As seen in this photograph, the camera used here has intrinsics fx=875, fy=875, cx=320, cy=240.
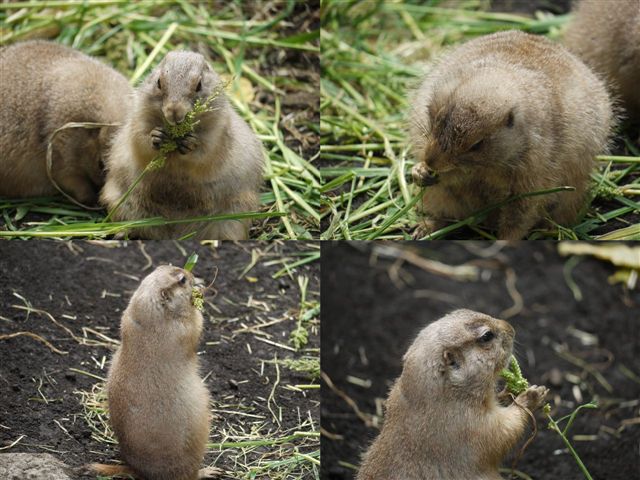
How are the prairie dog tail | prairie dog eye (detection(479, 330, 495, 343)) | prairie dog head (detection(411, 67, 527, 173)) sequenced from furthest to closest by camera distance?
prairie dog head (detection(411, 67, 527, 173)) → prairie dog eye (detection(479, 330, 495, 343)) → the prairie dog tail

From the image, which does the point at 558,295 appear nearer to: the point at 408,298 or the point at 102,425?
the point at 408,298

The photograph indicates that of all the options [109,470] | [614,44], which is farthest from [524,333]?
[109,470]

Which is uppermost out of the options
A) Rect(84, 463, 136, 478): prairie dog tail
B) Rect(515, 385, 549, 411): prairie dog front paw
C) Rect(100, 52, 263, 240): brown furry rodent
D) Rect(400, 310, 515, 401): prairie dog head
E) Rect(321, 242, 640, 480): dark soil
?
Rect(100, 52, 263, 240): brown furry rodent

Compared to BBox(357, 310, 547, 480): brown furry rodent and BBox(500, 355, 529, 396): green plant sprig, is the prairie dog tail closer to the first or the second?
BBox(357, 310, 547, 480): brown furry rodent

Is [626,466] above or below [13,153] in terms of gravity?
below

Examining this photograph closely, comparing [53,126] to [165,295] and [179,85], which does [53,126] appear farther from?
[165,295]

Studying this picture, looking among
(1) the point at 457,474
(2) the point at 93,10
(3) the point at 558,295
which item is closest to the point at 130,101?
(2) the point at 93,10

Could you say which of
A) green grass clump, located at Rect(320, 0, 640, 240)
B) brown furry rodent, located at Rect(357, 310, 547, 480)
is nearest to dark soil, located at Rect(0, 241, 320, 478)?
Result: green grass clump, located at Rect(320, 0, 640, 240)
